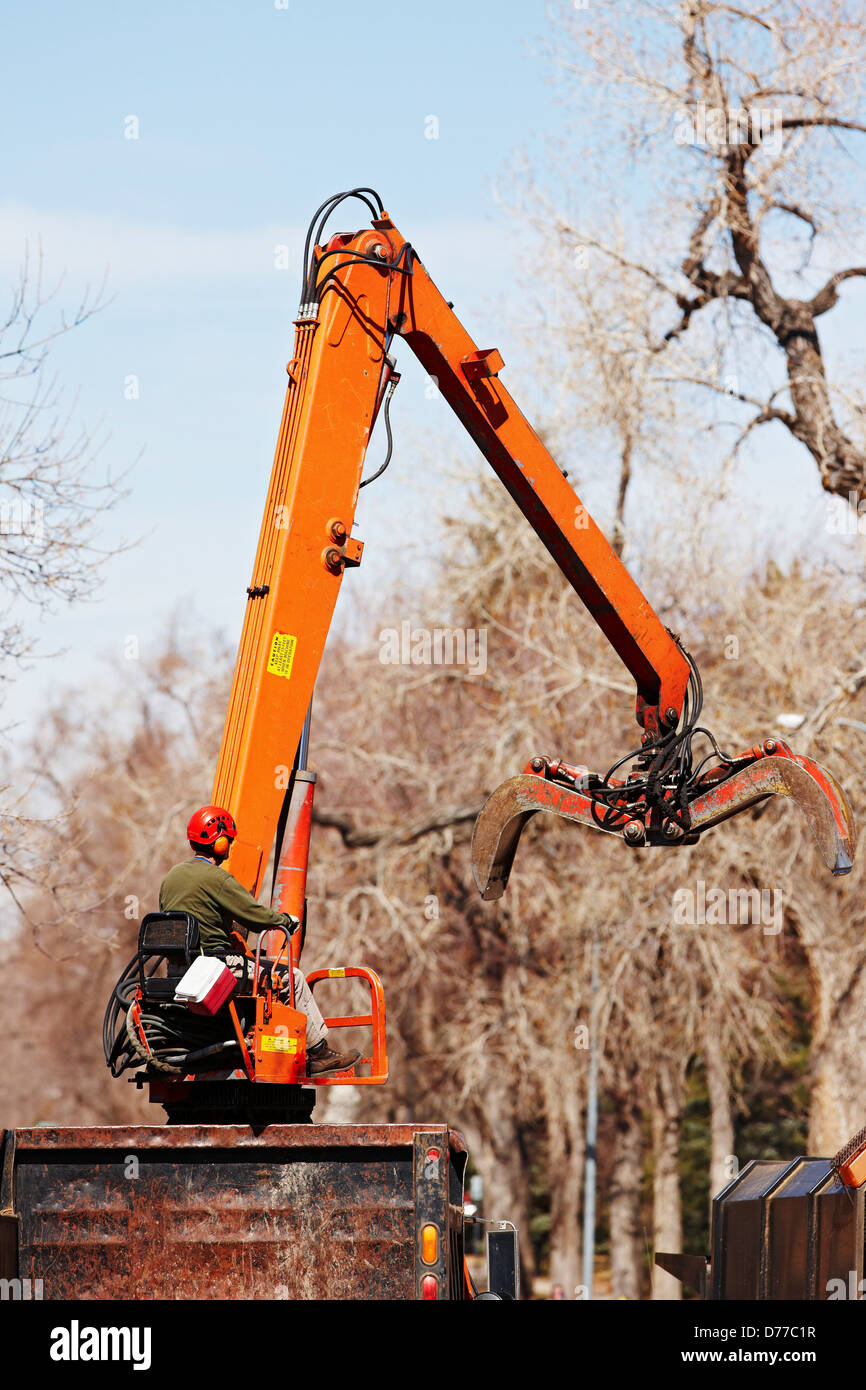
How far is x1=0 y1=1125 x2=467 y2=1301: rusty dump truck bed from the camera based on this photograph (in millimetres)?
6262

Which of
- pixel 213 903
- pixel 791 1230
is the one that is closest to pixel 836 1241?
pixel 791 1230

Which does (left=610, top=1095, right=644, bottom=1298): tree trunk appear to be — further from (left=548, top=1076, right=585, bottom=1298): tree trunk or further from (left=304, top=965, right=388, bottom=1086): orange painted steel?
(left=304, top=965, right=388, bottom=1086): orange painted steel

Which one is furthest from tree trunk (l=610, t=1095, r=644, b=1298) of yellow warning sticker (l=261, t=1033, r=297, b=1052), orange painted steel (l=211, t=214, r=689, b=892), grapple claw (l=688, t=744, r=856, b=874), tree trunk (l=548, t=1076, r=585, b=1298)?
yellow warning sticker (l=261, t=1033, r=297, b=1052)

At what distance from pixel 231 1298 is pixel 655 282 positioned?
1808cm

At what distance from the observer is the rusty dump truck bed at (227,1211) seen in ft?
20.5

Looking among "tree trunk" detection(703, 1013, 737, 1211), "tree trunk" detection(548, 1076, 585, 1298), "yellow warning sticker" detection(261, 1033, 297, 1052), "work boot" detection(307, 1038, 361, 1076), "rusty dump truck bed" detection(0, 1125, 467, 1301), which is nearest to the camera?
"rusty dump truck bed" detection(0, 1125, 467, 1301)

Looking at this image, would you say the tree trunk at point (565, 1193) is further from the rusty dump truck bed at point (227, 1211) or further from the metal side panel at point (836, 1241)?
the rusty dump truck bed at point (227, 1211)

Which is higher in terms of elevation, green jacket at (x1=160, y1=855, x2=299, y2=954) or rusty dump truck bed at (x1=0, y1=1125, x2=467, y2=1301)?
green jacket at (x1=160, y1=855, x2=299, y2=954)

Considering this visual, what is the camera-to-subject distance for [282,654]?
8328mm

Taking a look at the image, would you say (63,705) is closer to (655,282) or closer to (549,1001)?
(549,1001)

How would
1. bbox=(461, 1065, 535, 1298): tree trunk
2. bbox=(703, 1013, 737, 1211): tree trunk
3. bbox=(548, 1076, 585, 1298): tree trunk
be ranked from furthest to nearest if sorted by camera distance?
1. bbox=(548, 1076, 585, 1298): tree trunk
2. bbox=(461, 1065, 535, 1298): tree trunk
3. bbox=(703, 1013, 737, 1211): tree trunk

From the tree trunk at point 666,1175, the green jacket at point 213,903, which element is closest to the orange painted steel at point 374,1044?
the green jacket at point 213,903

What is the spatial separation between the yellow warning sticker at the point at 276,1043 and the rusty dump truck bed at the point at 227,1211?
104 centimetres

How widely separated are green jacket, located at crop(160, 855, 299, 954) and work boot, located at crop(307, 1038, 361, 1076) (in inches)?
33.9
